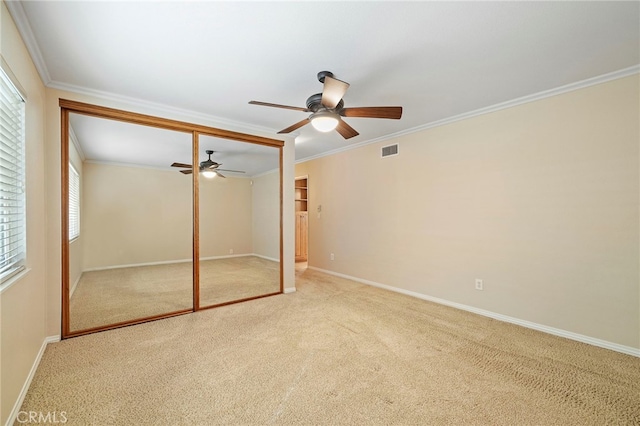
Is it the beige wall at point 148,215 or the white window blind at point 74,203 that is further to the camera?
the beige wall at point 148,215

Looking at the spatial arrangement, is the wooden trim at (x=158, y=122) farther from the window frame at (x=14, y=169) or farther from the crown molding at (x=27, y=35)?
the window frame at (x=14, y=169)

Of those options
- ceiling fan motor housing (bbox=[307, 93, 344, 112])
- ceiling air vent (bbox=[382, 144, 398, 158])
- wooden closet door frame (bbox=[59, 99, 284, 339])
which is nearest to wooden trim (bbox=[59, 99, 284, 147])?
wooden closet door frame (bbox=[59, 99, 284, 339])

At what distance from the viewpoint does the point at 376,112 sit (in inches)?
98.7

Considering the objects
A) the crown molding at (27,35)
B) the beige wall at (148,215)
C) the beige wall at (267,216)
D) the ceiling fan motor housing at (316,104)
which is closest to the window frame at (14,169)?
the crown molding at (27,35)

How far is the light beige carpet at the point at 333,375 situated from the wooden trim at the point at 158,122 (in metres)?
2.27

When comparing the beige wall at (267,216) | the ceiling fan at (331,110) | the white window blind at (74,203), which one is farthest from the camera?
the beige wall at (267,216)

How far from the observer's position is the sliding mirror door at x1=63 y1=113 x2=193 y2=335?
10.5 feet

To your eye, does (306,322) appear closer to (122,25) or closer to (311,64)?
(311,64)

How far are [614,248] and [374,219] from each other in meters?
2.81

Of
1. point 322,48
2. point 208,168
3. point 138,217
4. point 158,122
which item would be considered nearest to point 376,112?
point 322,48

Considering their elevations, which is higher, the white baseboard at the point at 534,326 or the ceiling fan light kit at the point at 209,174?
the ceiling fan light kit at the point at 209,174

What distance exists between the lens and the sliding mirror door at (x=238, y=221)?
12.1 feet

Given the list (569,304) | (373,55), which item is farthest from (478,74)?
(569,304)

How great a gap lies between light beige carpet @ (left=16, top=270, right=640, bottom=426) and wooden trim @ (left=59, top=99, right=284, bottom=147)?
2.27 metres
